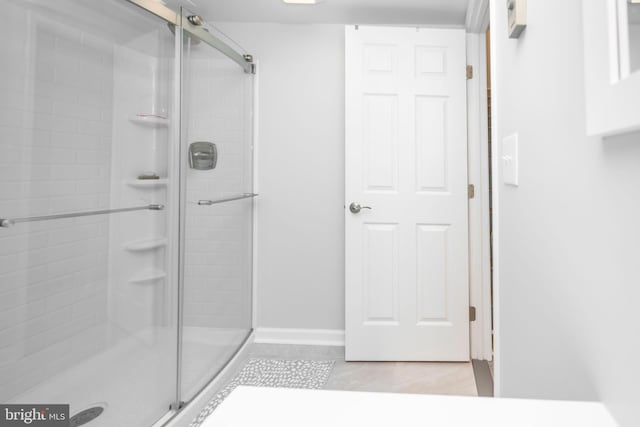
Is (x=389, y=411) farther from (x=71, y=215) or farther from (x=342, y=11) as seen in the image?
(x=342, y=11)

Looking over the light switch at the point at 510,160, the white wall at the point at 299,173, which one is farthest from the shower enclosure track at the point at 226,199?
the light switch at the point at 510,160

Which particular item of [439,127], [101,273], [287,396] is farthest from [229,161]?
[287,396]

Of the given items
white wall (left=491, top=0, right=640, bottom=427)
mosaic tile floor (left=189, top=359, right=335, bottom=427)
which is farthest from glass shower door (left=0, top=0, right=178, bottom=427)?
white wall (left=491, top=0, right=640, bottom=427)

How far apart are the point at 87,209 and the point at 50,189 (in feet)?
0.48

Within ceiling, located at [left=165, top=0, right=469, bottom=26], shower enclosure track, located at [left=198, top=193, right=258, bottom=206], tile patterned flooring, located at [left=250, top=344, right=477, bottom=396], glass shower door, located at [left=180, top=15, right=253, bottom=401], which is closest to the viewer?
glass shower door, located at [left=180, top=15, right=253, bottom=401]

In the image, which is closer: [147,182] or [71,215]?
[71,215]

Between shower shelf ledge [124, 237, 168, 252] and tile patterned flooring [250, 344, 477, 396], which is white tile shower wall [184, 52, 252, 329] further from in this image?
tile patterned flooring [250, 344, 477, 396]

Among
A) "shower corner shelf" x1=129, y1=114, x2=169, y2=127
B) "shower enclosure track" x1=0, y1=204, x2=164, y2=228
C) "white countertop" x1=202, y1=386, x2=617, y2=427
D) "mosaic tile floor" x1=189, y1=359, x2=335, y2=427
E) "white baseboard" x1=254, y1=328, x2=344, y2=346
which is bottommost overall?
"mosaic tile floor" x1=189, y1=359, x2=335, y2=427

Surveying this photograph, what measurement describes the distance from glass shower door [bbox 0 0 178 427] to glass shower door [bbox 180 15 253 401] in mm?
131

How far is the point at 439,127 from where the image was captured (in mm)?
2512

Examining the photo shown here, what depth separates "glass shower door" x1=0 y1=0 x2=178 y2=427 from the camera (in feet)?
3.91

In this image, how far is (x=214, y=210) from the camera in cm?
213

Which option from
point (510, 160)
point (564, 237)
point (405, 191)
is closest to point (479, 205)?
point (405, 191)

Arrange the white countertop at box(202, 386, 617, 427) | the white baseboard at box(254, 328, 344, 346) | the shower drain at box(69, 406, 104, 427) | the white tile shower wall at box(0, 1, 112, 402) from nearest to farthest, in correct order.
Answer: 1. the white countertop at box(202, 386, 617, 427)
2. the white tile shower wall at box(0, 1, 112, 402)
3. the shower drain at box(69, 406, 104, 427)
4. the white baseboard at box(254, 328, 344, 346)
